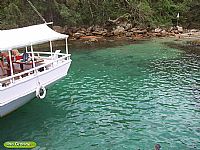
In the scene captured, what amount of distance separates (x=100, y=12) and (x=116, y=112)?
103ft

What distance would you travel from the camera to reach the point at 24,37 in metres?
13.9

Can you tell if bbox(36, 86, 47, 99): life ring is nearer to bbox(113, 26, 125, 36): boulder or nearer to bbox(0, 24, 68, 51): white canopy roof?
bbox(0, 24, 68, 51): white canopy roof

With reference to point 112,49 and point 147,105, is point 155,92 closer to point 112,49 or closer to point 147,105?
point 147,105

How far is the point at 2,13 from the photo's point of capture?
38.6 meters

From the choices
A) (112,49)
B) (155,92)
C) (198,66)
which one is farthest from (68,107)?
(112,49)

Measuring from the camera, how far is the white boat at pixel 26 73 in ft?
40.0

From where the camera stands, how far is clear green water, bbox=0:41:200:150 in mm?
11711

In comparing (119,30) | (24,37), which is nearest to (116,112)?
(24,37)

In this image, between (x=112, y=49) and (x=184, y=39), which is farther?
(x=184, y=39)

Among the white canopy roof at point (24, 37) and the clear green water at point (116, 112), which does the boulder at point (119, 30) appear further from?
the white canopy roof at point (24, 37)

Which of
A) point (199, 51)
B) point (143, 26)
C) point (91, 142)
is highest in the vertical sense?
point (143, 26)

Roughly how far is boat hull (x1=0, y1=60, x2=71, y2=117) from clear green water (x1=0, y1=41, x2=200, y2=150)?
1121 mm

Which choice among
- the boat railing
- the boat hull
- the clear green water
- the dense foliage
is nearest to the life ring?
the boat hull

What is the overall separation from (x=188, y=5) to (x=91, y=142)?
40588 mm
